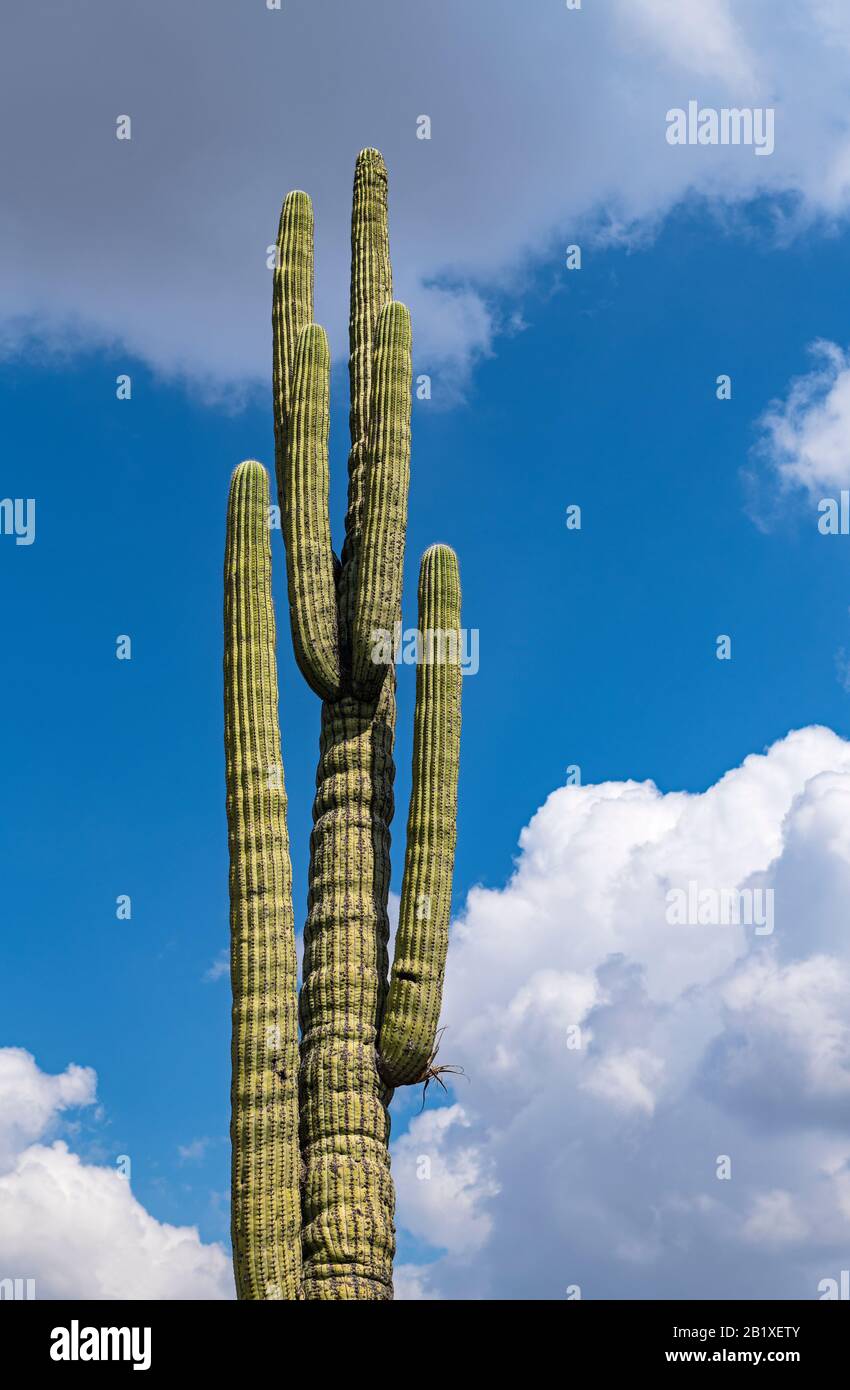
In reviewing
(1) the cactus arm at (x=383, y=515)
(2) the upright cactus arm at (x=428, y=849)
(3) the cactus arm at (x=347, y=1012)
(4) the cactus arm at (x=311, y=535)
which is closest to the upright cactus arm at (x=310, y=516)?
(4) the cactus arm at (x=311, y=535)

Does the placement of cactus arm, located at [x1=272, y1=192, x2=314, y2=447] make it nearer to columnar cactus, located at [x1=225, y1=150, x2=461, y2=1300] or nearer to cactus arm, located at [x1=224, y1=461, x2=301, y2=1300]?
columnar cactus, located at [x1=225, y1=150, x2=461, y2=1300]

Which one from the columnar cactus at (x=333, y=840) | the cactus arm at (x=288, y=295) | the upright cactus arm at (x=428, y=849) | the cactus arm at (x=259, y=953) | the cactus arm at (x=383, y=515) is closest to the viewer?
the cactus arm at (x=259, y=953)

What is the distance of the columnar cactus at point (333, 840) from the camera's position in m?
9.34

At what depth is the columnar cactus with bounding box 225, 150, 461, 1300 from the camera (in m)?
9.34

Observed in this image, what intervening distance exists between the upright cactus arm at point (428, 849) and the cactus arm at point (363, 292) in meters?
1.25

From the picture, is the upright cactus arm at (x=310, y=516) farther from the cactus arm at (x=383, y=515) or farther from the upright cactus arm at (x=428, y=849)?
the upright cactus arm at (x=428, y=849)

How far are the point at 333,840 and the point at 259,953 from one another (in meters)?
1.17

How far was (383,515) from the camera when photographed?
10.7 m

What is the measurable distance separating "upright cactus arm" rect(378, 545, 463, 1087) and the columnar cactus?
1 centimetres
